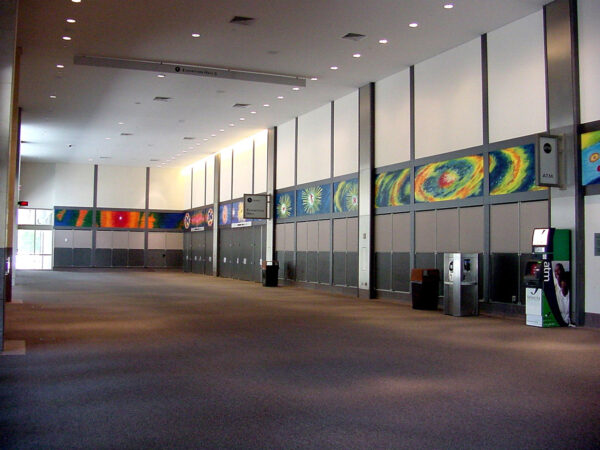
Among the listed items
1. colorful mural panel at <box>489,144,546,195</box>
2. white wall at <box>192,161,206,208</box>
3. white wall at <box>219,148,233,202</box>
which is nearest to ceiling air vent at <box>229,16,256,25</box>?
colorful mural panel at <box>489,144,546,195</box>

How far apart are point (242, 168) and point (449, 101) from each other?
44.9ft

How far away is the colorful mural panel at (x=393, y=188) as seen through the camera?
14.7 m

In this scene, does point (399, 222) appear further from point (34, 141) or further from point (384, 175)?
point (34, 141)

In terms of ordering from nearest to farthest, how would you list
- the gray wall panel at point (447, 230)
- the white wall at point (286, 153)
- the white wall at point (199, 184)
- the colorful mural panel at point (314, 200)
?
the gray wall panel at point (447, 230) < the colorful mural panel at point (314, 200) < the white wall at point (286, 153) < the white wall at point (199, 184)

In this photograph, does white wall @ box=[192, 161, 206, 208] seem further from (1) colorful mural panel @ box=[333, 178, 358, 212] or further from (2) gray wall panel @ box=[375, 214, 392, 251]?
(2) gray wall panel @ box=[375, 214, 392, 251]

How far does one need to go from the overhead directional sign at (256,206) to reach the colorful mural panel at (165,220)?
14365 millimetres

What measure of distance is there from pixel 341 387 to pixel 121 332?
184 inches

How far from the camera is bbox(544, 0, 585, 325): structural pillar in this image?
10.1 m

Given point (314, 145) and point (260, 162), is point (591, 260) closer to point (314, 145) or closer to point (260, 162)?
point (314, 145)

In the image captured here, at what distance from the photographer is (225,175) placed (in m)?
27.8

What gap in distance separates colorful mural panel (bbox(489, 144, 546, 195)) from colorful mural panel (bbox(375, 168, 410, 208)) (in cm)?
290

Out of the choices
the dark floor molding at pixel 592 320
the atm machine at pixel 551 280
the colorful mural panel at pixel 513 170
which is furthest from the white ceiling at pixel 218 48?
the dark floor molding at pixel 592 320

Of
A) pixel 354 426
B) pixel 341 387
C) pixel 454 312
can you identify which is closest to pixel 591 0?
pixel 454 312

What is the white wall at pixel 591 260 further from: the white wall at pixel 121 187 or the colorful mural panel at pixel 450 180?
the white wall at pixel 121 187
